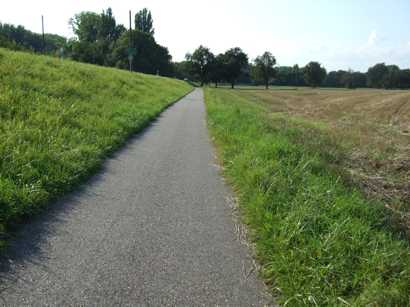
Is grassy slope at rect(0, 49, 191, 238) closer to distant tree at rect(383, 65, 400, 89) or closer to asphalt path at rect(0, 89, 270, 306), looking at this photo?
asphalt path at rect(0, 89, 270, 306)

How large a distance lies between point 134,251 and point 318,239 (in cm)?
189

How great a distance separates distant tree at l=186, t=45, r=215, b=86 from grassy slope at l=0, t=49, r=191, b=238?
9082 centimetres

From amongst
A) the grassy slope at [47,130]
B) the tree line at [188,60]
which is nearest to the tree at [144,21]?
the tree line at [188,60]

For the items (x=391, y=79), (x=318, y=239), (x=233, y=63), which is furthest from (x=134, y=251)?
(x=391, y=79)

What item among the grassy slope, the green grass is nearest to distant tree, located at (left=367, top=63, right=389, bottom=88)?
the grassy slope

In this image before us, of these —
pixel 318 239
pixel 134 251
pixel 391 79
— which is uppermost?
pixel 391 79

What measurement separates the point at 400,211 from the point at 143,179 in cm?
421

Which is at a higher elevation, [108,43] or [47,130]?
[108,43]

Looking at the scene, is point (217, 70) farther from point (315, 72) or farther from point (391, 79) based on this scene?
point (391, 79)

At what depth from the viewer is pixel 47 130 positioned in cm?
680

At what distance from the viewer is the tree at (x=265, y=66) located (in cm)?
10744

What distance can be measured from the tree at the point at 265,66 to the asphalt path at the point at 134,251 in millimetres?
106558

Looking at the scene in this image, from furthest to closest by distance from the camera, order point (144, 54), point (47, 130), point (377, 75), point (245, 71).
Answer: point (245, 71)
point (377, 75)
point (144, 54)
point (47, 130)

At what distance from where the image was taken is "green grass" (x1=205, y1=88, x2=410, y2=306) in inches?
111
